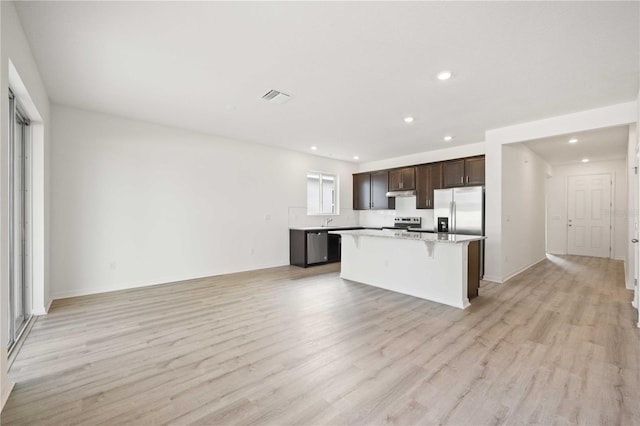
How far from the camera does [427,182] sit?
248 inches

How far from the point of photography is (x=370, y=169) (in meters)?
8.12

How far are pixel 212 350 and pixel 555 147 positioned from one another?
7.24 m

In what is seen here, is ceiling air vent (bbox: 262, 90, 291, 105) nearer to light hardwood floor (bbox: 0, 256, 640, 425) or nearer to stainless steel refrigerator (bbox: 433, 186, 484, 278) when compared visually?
light hardwood floor (bbox: 0, 256, 640, 425)

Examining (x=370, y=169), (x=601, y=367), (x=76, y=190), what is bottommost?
(x=601, y=367)

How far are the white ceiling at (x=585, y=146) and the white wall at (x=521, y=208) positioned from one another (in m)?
0.27

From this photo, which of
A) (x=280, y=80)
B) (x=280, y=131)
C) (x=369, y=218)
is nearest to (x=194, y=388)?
(x=280, y=80)

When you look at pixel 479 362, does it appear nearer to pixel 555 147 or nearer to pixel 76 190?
pixel 76 190

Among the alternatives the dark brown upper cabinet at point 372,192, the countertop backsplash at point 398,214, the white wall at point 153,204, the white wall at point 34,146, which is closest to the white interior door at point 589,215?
the countertop backsplash at point 398,214

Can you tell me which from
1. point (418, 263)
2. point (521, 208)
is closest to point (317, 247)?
point (418, 263)

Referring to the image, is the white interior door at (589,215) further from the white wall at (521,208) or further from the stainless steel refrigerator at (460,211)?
the stainless steel refrigerator at (460,211)

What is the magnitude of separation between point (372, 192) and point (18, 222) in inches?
259

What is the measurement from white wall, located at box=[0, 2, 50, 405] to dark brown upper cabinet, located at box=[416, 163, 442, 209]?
625 centimetres

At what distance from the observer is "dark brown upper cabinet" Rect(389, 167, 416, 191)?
6.64 m

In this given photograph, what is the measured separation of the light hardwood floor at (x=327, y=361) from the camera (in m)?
1.76
